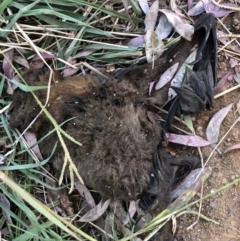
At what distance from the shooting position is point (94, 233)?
6.35ft

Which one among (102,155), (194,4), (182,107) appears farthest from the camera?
(194,4)

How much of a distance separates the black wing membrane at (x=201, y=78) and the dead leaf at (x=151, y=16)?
0.18m

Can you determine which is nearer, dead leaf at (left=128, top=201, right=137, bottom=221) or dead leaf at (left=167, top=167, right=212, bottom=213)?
dead leaf at (left=167, top=167, right=212, bottom=213)

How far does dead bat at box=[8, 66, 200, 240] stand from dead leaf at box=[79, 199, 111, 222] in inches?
3.8

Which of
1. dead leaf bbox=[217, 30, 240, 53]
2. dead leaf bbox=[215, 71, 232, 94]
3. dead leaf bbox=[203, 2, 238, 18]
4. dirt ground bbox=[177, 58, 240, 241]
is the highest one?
dead leaf bbox=[203, 2, 238, 18]

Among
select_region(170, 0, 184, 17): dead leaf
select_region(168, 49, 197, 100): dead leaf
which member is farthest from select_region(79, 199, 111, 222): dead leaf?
select_region(170, 0, 184, 17): dead leaf

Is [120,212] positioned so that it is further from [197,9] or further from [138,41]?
[197,9]

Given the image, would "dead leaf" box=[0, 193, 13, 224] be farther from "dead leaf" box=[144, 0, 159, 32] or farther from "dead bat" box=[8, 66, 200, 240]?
"dead leaf" box=[144, 0, 159, 32]

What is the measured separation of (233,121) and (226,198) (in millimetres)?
318

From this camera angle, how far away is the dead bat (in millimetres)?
1739

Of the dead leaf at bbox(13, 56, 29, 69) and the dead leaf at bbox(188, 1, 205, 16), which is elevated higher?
the dead leaf at bbox(13, 56, 29, 69)

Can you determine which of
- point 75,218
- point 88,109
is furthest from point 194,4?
point 75,218

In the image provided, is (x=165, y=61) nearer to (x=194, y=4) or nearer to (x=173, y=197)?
(x=194, y=4)

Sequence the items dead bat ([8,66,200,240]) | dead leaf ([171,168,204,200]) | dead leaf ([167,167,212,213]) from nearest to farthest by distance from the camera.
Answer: dead leaf ([167,167,212,213]) < dead bat ([8,66,200,240]) < dead leaf ([171,168,204,200])
